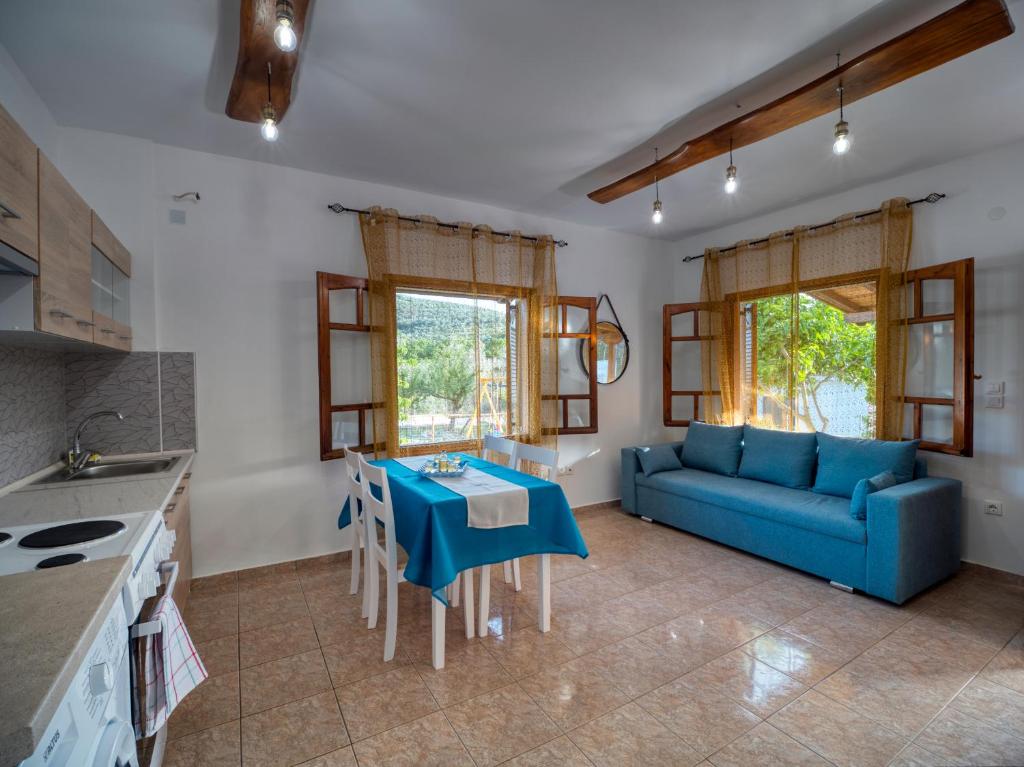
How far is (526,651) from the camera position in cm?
231

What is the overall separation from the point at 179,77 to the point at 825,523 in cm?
418

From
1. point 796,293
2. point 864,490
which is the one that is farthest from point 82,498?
point 796,293

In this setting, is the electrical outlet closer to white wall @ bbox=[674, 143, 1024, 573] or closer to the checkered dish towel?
white wall @ bbox=[674, 143, 1024, 573]

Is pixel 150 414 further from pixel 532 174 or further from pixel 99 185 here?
pixel 532 174

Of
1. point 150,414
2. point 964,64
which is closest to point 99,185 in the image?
point 150,414

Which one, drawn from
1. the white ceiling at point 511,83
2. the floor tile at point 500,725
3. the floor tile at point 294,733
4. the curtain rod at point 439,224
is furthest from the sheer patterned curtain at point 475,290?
the floor tile at point 500,725

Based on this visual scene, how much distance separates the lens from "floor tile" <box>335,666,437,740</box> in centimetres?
185

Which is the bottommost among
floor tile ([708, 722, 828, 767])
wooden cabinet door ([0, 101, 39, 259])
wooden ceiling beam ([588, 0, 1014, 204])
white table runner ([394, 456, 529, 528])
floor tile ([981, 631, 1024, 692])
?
floor tile ([708, 722, 828, 767])

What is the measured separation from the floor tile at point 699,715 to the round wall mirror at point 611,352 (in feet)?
9.69

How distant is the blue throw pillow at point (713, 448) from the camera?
408 centimetres

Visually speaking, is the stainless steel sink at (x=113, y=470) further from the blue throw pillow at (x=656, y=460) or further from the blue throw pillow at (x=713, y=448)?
the blue throw pillow at (x=713, y=448)

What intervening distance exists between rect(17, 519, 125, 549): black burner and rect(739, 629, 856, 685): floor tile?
2605 millimetres

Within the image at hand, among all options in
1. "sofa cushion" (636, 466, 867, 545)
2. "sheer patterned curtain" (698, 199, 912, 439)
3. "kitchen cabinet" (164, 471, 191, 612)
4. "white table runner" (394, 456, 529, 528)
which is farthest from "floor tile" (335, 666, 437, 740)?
"sheer patterned curtain" (698, 199, 912, 439)

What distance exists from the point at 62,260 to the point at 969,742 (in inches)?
145
